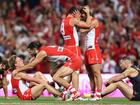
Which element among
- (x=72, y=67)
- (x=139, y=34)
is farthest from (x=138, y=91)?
(x=139, y=34)


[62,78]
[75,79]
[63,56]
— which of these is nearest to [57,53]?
[63,56]

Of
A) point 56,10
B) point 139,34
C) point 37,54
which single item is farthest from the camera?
point 56,10

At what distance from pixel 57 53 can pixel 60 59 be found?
0.24 m

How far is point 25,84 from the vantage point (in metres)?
19.1

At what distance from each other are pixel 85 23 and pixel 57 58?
4.47 feet

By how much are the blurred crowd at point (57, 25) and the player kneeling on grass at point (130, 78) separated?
26.6ft

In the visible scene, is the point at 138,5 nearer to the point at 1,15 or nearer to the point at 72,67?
the point at 1,15

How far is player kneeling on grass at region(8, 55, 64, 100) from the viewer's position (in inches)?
724

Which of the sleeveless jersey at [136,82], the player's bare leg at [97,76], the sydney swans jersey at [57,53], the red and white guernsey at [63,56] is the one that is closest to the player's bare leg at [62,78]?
the red and white guernsey at [63,56]

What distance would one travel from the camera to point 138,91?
1847 cm

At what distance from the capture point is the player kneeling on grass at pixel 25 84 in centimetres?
1839

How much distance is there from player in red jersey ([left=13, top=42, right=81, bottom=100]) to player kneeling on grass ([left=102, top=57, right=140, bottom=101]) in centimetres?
100

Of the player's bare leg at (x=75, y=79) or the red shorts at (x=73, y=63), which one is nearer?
the red shorts at (x=73, y=63)

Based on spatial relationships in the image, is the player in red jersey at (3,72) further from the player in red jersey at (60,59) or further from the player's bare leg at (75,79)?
the player's bare leg at (75,79)
